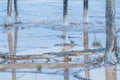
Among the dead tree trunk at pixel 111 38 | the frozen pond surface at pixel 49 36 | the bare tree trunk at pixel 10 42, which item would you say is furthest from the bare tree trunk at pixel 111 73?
the bare tree trunk at pixel 10 42

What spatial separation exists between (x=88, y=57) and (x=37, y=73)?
1728 mm

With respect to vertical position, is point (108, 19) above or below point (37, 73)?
above

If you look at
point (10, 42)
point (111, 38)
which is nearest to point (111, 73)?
point (111, 38)

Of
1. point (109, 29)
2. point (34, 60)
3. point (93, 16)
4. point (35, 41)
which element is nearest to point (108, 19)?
point (109, 29)

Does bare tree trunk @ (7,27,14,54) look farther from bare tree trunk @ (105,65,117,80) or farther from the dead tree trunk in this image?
bare tree trunk @ (105,65,117,80)

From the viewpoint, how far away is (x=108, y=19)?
9.07 meters

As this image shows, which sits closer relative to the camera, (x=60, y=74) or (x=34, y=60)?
(x=60, y=74)

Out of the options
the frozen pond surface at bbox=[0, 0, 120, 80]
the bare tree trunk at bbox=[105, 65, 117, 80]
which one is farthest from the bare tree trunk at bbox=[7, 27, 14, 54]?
the bare tree trunk at bbox=[105, 65, 117, 80]

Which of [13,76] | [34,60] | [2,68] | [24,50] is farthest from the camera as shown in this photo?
[24,50]

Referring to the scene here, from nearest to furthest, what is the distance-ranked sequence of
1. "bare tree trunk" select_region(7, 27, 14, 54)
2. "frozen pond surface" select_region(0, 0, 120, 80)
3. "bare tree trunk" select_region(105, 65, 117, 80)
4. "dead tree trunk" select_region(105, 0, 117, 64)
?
"bare tree trunk" select_region(105, 65, 117, 80) → "frozen pond surface" select_region(0, 0, 120, 80) → "dead tree trunk" select_region(105, 0, 117, 64) → "bare tree trunk" select_region(7, 27, 14, 54)

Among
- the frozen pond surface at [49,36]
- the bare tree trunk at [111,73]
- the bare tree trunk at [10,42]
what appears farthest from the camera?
the bare tree trunk at [10,42]

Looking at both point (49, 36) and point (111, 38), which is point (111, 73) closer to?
point (111, 38)

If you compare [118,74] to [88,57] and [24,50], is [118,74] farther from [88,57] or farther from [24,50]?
[24,50]

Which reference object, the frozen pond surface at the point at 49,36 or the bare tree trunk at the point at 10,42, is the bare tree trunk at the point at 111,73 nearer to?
the frozen pond surface at the point at 49,36
